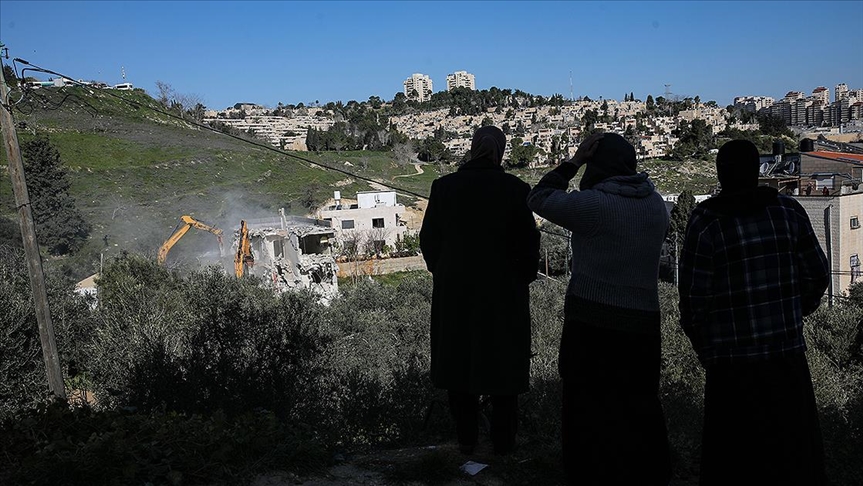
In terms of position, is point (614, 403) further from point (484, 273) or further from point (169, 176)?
point (169, 176)

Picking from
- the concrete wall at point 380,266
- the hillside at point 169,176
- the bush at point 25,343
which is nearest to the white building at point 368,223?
the concrete wall at point 380,266

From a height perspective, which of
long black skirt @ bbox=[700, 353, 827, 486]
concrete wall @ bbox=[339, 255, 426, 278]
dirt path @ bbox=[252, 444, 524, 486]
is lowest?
concrete wall @ bbox=[339, 255, 426, 278]

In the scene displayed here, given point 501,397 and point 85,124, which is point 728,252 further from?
point 85,124

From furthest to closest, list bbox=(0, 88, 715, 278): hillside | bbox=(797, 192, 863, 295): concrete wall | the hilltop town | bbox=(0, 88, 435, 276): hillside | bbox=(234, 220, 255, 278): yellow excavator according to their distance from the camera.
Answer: the hilltop town → bbox=(0, 88, 435, 276): hillside → bbox=(0, 88, 715, 278): hillside → bbox=(234, 220, 255, 278): yellow excavator → bbox=(797, 192, 863, 295): concrete wall

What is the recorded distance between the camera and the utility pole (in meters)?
8.96

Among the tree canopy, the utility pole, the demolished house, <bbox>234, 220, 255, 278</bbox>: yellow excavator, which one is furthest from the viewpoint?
the tree canopy

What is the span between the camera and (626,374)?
2760 mm

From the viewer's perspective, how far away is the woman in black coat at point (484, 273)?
3152 millimetres

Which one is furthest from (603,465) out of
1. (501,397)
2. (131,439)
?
(131,439)

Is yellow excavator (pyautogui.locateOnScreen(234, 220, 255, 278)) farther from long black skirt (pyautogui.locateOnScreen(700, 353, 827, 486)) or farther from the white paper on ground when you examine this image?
long black skirt (pyautogui.locateOnScreen(700, 353, 827, 486))

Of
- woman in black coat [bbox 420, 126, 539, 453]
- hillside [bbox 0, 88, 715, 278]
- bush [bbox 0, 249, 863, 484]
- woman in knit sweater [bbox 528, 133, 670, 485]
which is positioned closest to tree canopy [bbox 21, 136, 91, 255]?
hillside [bbox 0, 88, 715, 278]

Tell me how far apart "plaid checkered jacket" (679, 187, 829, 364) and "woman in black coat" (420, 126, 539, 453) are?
769 millimetres

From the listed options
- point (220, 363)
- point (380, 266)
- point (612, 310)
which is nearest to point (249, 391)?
point (220, 363)

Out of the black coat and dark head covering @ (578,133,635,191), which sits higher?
dark head covering @ (578,133,635,191)
